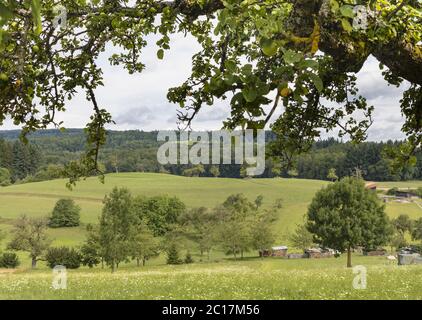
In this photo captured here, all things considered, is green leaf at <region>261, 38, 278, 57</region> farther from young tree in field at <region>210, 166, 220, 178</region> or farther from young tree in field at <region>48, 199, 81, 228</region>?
young tree in field at <region>210, 166, 220, 178</region>

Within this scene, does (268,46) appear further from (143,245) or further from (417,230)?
(417,230)

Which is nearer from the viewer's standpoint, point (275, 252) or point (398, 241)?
point (275, 252)

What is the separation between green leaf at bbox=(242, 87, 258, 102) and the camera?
2635mm

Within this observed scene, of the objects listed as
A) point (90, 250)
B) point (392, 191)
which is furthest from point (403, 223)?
point (90, 250)

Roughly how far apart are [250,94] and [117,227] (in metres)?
69.0

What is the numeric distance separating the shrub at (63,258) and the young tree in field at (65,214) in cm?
2926

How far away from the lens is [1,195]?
5094 inches

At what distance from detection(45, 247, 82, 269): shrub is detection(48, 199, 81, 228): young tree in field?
96.0ft

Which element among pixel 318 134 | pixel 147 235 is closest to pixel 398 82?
pixel 318 134

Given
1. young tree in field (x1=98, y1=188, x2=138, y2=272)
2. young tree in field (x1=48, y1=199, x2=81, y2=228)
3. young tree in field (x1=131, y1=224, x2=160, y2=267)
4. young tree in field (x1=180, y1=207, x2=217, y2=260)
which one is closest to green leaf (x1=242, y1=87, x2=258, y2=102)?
young tree in field (x1=98, y1=188, x2=138, y2=272)

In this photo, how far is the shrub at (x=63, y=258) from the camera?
7838cm

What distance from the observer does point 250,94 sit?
8.68 feet

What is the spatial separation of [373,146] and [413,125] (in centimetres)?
15784

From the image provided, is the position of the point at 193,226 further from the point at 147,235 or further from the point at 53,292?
the point at 53,292
